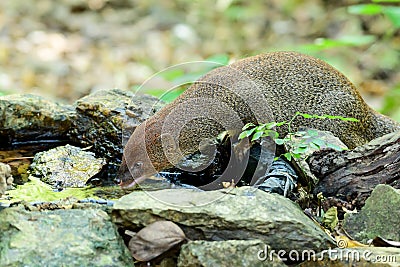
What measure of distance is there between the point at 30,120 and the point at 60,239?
5.75 ft

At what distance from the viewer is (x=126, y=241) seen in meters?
2.01

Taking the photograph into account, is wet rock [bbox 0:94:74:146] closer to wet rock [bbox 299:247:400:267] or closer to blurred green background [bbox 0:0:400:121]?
wet rock [bbox 299:247:400:267]

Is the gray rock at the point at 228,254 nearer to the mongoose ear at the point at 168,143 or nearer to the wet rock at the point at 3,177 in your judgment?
the wet rock at the point at 3,177

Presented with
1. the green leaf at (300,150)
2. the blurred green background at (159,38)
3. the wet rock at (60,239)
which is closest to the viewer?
the wet rock at (60,239)

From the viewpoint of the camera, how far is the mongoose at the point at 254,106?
322cm

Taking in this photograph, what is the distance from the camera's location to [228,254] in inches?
71.1

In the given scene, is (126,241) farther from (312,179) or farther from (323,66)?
(323,66)

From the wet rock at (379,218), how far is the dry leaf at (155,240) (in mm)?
Answer: 719

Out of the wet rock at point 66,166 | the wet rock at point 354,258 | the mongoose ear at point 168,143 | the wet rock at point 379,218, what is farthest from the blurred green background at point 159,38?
the wet rock at point 354,258

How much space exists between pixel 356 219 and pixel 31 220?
119cm

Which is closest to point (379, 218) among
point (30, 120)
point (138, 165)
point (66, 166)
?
point (138, 165)

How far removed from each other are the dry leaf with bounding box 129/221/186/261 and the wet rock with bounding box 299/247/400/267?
42cm

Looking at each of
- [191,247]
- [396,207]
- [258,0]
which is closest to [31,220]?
[191,247]

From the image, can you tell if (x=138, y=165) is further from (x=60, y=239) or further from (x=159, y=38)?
(x=159, y=38)
